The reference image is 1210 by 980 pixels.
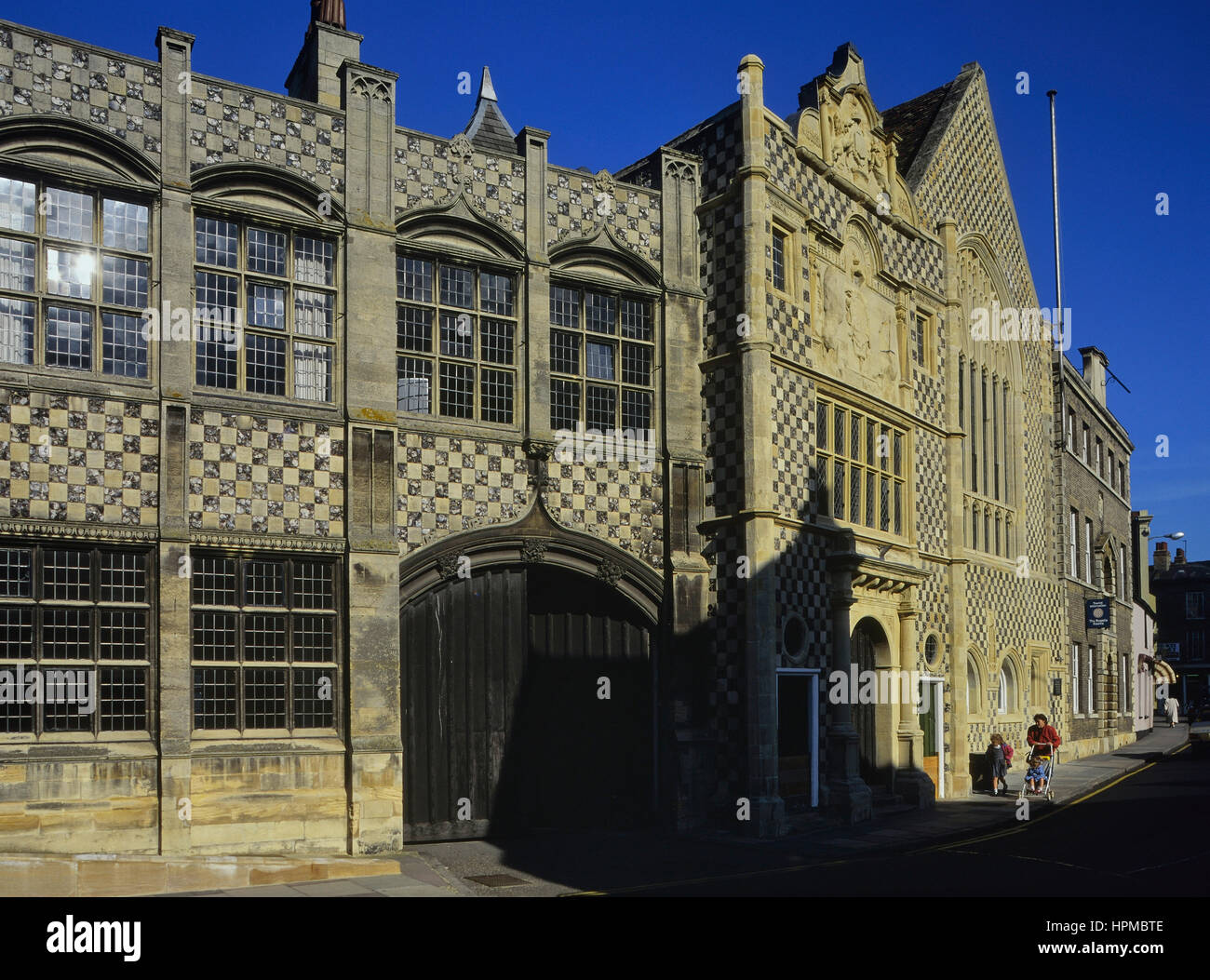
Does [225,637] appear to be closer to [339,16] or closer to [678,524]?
[678,524]

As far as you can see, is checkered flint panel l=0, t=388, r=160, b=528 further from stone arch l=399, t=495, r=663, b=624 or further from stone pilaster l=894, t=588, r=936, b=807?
stone pilaster l=894, t=588, r=936, b=807

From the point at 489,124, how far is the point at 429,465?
15.1 meters

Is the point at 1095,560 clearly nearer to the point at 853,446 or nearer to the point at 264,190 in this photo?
the point at 853,446

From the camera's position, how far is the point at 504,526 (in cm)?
1812

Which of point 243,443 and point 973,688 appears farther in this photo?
point 973,688

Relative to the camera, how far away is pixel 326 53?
1731cm

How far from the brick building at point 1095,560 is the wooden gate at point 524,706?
19.5 metres

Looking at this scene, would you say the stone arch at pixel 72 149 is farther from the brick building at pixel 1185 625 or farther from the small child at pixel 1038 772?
the brick building at pixel 1185 625

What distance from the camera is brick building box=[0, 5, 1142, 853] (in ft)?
48.9

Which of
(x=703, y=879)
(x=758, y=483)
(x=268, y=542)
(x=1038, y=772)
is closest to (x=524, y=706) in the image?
(x=703, y=879)

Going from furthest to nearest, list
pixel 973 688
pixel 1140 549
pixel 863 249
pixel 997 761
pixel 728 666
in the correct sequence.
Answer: pixel 1140 549 → pixel 973 688 → pixel 997 761 → pixel 863 249 → pixel 728 666

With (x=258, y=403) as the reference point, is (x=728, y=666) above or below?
below
